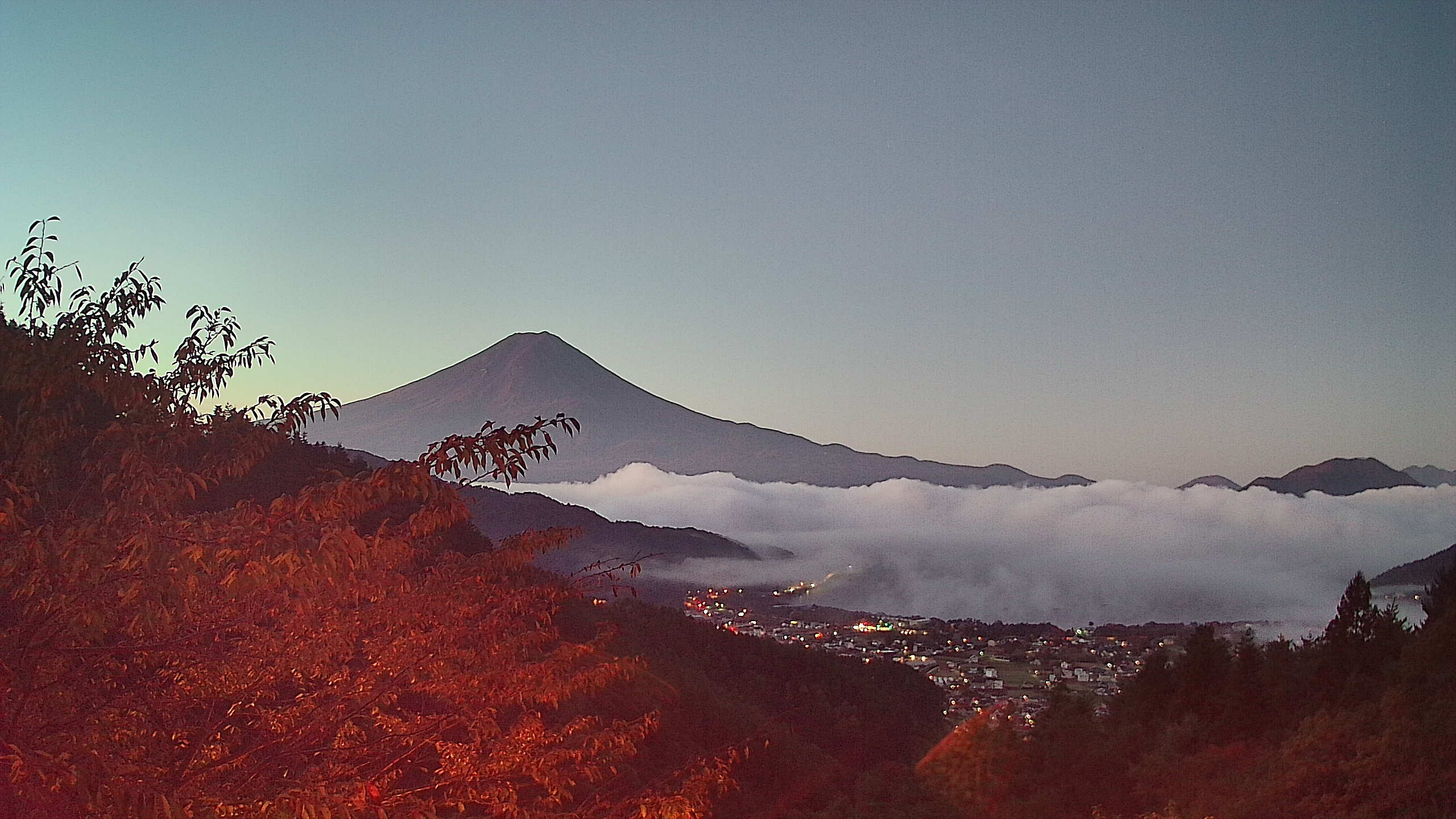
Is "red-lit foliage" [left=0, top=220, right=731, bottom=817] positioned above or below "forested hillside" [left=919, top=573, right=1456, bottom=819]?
above

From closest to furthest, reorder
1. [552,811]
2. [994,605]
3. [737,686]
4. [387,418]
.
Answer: [552,811] < [737,686] < [994,605] < [387,418]

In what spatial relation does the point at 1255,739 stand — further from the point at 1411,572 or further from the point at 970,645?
the point at 1411,572

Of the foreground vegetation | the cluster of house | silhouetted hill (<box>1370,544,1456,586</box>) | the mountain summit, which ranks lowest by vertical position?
the cluster of house

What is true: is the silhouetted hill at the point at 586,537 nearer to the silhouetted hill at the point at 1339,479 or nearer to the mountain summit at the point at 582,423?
the mountain summit at the point at 582,423

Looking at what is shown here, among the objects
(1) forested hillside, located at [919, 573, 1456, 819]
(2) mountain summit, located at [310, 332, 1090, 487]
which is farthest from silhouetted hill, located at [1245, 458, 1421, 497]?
(1) forested hillside, located at [919, 573, 1456, 819]

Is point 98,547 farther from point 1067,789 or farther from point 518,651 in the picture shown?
point 1067,789

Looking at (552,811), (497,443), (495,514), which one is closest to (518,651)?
(552,811)

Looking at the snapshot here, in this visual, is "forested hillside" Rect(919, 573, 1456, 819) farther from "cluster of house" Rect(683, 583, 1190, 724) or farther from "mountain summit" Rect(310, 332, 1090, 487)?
"mountain summit" Rect(310, 332, 1090, 487)
